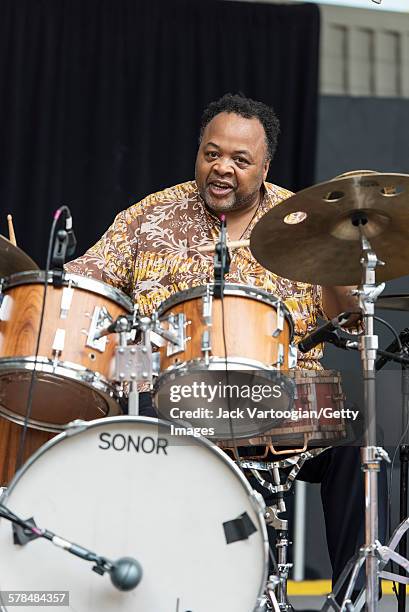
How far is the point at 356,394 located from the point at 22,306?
2.95ft

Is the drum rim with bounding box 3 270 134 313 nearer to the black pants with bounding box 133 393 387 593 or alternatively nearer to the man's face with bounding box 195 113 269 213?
the black pants with bounding box 133 393 387 593

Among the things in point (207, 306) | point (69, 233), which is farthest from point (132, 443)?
point (69, 233)

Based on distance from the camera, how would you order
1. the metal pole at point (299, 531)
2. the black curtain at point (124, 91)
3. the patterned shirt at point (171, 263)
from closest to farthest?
the patterned shirt at point (171, 263) < the metal pole at point (299, 531) < the black curtain at point (124, 91)

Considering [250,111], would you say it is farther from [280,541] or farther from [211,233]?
[280,541]

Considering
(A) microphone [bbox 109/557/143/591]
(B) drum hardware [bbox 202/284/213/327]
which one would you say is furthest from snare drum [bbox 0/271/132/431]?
(A) microphone [bbox 109/557/143/591]

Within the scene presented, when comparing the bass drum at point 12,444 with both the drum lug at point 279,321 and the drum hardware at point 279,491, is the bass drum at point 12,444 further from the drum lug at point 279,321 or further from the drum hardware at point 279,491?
the drum lug at point 279,321

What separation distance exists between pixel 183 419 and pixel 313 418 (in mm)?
424

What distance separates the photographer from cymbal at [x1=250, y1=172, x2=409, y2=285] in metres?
2.49

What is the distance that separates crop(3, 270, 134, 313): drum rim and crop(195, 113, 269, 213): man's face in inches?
32.8

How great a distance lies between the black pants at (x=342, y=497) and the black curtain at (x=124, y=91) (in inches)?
60.1

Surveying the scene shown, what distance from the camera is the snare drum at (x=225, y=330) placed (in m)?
2.45

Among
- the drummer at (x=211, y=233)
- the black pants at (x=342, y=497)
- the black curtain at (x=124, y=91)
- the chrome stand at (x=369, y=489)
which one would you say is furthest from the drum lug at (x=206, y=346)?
the black curtain at (x=124, y=91)

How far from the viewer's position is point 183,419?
255cm

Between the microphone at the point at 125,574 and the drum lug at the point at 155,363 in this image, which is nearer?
the microphone at the point at 125,574
